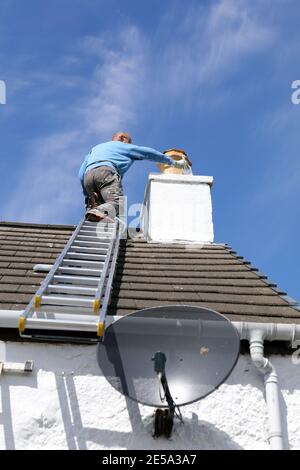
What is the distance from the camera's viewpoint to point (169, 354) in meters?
3.69

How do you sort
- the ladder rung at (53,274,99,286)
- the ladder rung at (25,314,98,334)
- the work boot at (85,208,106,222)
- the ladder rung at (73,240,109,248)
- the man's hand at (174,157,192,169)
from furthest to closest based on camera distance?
the man's hand at (174,157,192,169)
the work boot at (85,208,106,222)
the ladder rung at (73,240,109,248)
the ladder rung at (53,274,99,286)
the ladder rung at (25,314,98,334)

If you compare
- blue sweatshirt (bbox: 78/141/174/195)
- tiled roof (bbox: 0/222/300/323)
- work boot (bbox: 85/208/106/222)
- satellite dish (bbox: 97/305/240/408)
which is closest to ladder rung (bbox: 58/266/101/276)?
tiled roof (bbox: 0/222/300/323)

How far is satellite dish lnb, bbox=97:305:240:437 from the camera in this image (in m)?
3.42

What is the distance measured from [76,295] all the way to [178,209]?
292 cm

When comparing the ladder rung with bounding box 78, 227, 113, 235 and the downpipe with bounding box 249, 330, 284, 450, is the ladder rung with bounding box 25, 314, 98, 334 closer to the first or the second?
the downpipe with bounding box 249, 330, 284, 450

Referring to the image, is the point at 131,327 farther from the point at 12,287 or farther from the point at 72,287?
the point at 12,287

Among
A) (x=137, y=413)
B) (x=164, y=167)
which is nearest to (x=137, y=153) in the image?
(x=164, y=167)

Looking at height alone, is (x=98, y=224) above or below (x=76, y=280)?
above

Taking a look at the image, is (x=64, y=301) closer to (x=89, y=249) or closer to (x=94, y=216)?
(x=89, y=249)

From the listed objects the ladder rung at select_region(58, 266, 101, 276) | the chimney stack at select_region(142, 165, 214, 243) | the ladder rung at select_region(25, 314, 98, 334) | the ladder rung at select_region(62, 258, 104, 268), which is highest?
the chimney stack at select_region(142, 165, 214, 243)

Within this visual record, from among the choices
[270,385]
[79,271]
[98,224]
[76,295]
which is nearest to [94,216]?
[98,224]

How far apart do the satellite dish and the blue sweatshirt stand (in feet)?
11.5

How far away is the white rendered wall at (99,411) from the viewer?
11.6 feet

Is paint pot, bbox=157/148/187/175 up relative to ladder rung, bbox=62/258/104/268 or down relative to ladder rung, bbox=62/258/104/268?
up
